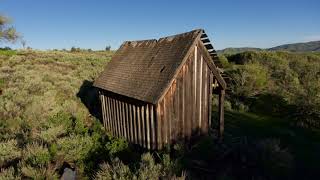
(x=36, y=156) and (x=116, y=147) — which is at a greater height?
(x=36, y=156)

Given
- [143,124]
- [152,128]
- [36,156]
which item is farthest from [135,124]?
[36,156]

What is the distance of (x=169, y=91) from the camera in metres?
10.3

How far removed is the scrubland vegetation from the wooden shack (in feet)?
2.10

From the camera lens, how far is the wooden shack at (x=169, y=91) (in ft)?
33.4

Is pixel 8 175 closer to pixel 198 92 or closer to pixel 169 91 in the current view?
pixel 169 91

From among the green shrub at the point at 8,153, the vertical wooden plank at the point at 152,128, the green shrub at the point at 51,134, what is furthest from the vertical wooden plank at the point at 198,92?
the green shrub at the point at 8,153

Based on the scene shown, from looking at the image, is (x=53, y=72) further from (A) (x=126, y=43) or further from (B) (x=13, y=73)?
(A) (x=126, y=43)

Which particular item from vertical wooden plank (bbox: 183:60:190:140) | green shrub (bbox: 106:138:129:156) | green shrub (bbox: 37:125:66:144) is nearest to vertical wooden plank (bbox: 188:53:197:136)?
vertical wooden plank (bbox: 183:60:190:140)

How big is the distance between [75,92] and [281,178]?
1574cm

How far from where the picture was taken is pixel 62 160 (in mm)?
9586

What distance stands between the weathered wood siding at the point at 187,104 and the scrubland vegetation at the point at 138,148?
544mm

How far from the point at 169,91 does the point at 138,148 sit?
9.57 feet

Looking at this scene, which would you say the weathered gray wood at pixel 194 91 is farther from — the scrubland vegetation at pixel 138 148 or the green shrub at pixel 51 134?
the green shrub at pixel 51 134

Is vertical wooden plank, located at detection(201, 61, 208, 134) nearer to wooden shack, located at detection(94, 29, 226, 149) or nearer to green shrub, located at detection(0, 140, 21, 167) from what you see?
wooden shack, located at detection(94, 29, 226, 149)
